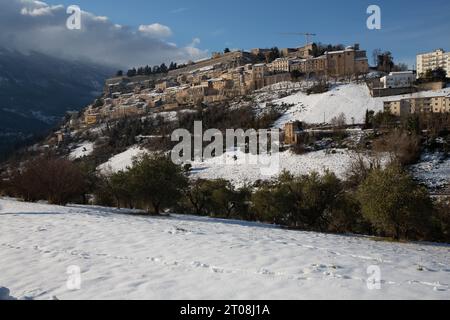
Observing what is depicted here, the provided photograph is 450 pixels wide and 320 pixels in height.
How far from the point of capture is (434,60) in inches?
→ 7067

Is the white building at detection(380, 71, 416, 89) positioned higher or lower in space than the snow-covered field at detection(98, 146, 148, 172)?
higher

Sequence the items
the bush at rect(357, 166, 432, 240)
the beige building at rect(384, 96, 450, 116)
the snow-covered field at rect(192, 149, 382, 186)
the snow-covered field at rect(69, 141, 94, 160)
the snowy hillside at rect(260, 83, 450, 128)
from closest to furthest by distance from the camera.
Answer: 1. the bush at rect(357, 166, 432, 240)
2. the snow-covered field at rect(192, 149, 382, 186)
3. the beige building at rect(384, 96, 450, 116)
4. the snowy hillside at rect(260, 83, 450, 128)
5. the snow-covered field at rect(69, 141, 94, 160)

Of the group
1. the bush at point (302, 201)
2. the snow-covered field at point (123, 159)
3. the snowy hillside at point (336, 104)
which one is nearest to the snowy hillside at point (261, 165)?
the snow-covered field at point (123, 159)

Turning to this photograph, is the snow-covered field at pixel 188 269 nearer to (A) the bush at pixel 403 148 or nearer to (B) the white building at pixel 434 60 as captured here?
(A) the bush at pixel 403 148

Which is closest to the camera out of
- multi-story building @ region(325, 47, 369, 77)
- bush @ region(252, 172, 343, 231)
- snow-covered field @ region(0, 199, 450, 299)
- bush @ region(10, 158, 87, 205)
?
snow-covered field @ region(0, 199, 450, 299)

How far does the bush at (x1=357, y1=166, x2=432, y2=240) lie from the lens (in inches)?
906

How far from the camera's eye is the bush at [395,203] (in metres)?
23.0

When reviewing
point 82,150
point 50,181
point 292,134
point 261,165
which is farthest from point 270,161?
point 82,150

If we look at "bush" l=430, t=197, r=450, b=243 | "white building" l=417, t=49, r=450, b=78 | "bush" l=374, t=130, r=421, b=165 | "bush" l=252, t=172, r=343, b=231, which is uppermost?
"white building" l=417, t=49, r=450, b=78

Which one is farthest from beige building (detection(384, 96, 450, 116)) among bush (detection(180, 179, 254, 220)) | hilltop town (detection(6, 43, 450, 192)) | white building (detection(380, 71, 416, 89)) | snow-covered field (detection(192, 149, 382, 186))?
bush (detection(180, 179, 254, 220))

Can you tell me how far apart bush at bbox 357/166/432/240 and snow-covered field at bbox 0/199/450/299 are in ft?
31.8

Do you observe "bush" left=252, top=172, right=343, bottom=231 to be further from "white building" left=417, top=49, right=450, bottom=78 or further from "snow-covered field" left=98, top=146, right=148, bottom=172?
"white building" left=417, top=49, right=450, bottom=78

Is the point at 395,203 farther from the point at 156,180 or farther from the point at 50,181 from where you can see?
the point at 50,181

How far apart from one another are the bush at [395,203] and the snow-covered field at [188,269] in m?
9.70
